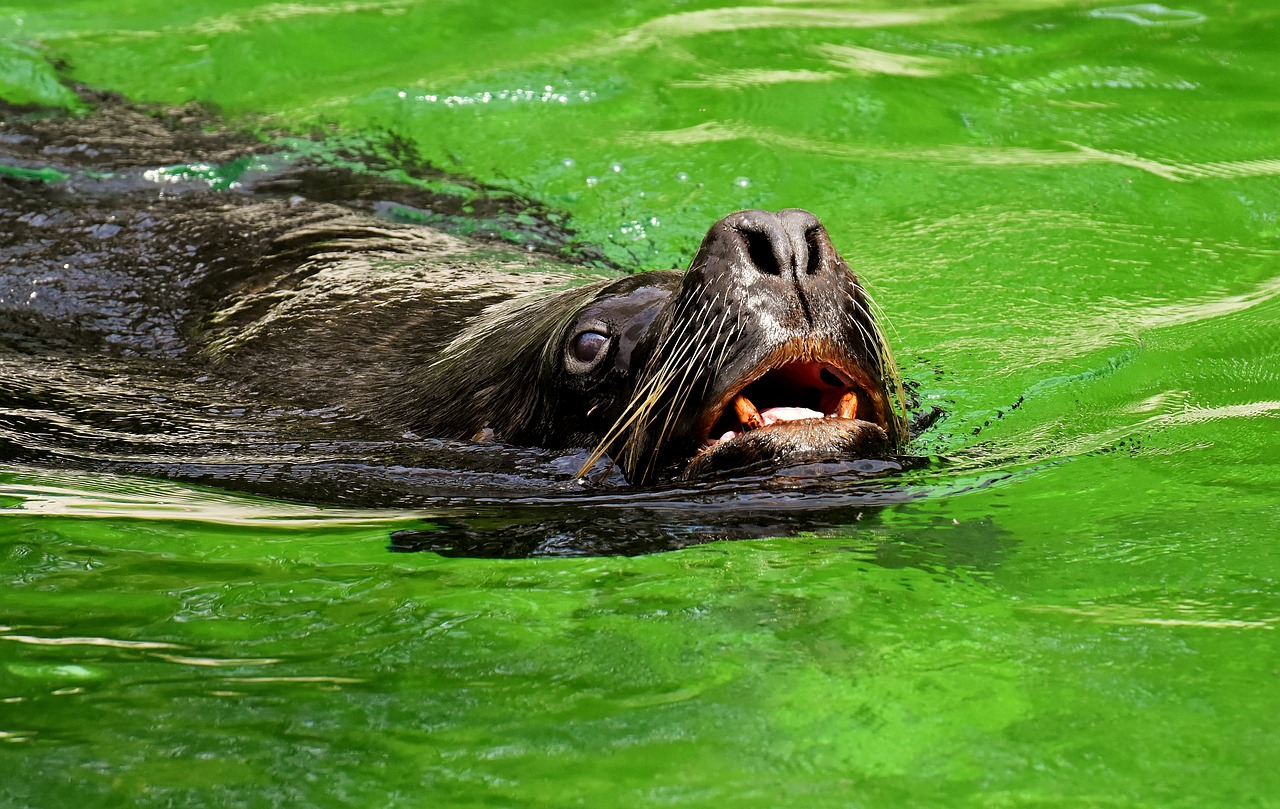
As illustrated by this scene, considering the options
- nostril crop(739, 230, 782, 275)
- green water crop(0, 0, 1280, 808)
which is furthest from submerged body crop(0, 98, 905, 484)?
green water crop(0, 0, 1280, 808)

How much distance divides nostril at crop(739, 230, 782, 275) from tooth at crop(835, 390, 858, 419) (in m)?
0.45

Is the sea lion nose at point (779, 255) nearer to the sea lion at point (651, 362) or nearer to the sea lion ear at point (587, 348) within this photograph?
the sea lion at point (651, 362)

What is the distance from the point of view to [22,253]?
7.10m

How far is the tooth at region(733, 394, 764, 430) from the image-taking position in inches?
173

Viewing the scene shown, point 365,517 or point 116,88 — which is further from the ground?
point 116,88

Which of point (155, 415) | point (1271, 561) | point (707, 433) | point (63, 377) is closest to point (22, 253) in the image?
point (63, 377)

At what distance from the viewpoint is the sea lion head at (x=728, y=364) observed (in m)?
4.25

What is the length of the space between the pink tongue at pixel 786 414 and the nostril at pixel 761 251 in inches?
17.0

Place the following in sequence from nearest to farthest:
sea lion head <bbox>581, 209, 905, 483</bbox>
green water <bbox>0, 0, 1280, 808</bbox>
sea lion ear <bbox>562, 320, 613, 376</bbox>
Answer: green water <bbox>0, 0, 1280, 808</bbox> < sea lion head <bbox>581, 209, 905, 483</bbox> < sea lion ear <bbox>562, 320, 613, 376</bbox>

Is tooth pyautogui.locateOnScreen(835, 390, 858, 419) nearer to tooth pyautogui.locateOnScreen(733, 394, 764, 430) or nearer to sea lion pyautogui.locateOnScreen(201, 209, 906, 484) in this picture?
sea lion pyautogui.locateOnScreen(201, 209, 906, 484)

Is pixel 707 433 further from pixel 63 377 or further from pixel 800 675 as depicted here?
pixel 63 377

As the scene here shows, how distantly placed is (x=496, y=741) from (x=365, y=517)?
1860 millimetres

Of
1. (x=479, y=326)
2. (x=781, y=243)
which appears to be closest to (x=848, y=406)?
(x=781, y=243)

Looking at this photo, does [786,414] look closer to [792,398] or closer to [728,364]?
[792,398]
